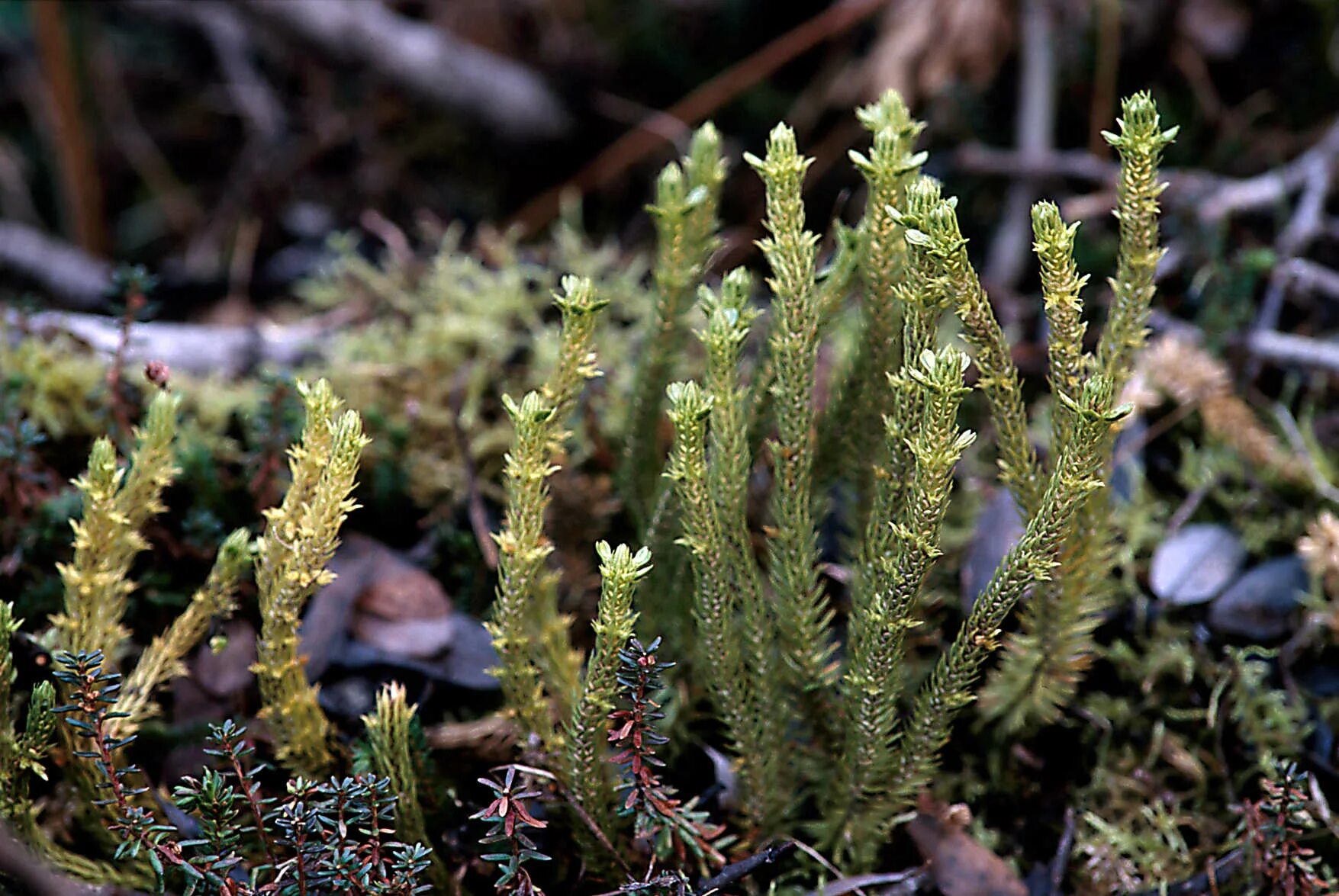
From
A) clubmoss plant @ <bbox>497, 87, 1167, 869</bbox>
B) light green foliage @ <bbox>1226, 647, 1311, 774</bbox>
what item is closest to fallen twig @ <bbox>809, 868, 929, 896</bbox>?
clubmoss plant @ <bbox>497, 87, 1167, 869</bbox>

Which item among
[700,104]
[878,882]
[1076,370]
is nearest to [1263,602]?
[1076,370]

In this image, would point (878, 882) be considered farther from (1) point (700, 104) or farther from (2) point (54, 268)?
(2) point (54, 268)

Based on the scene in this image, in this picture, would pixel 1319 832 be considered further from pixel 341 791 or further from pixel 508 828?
pixel 341 791

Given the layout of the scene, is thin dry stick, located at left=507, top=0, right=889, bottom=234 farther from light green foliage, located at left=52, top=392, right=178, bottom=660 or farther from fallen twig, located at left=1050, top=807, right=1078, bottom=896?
fallen twig, located at left=1050, top=807, right=1078, bottom=896

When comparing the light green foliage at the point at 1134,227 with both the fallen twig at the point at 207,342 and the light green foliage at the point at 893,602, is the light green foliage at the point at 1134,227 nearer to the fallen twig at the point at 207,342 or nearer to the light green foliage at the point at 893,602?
the light green foliage at the point at 893,602

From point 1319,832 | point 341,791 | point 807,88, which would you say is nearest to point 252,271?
point 807,88
